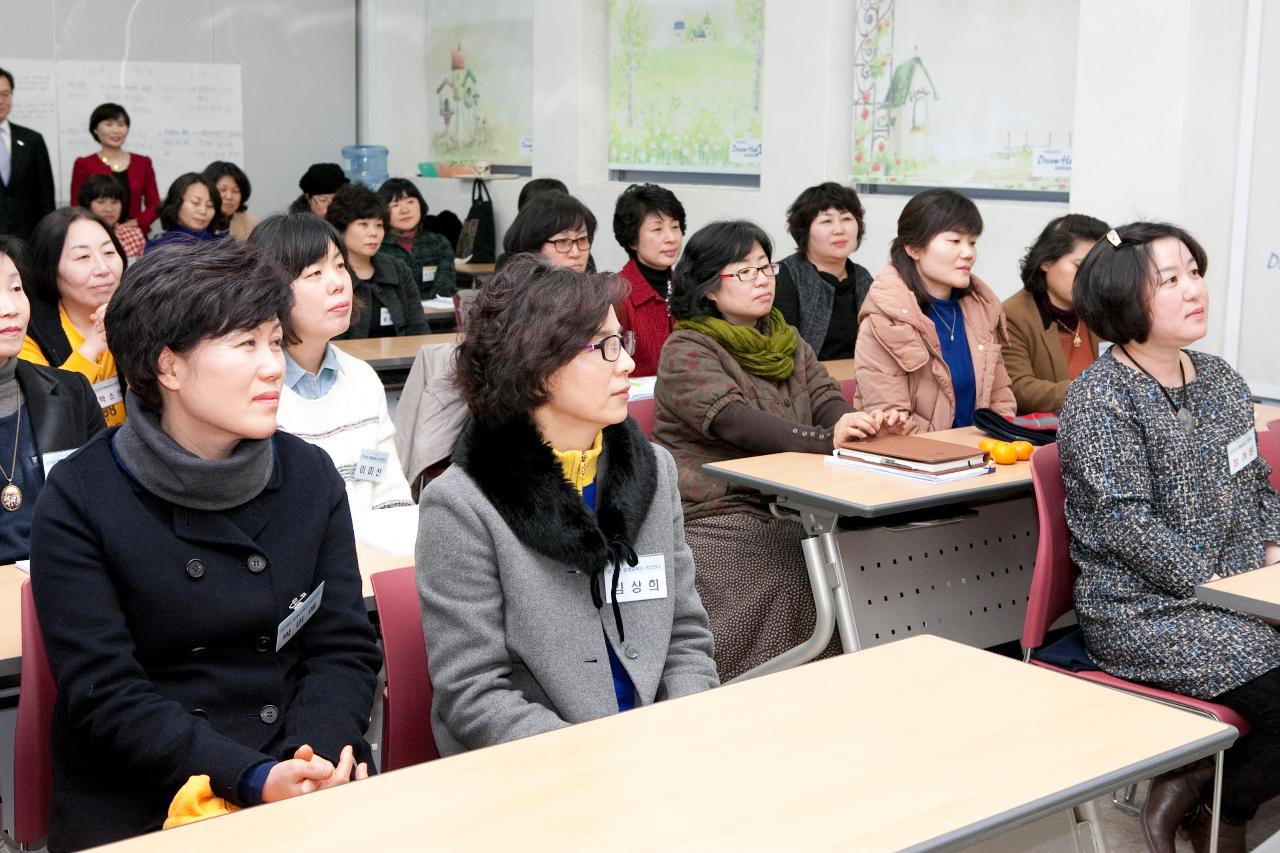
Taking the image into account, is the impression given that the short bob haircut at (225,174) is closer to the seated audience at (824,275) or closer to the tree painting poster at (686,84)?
the tree painting poster at (686,84)

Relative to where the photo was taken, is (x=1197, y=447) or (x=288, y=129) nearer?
(x=1197, y=447)

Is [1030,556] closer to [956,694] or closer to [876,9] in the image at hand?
[956,694]

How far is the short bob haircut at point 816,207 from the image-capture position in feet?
18.3

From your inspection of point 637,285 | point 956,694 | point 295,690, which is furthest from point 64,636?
point 637,285

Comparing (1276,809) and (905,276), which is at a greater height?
(905,276)

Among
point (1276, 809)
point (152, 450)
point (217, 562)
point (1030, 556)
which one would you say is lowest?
point (1276, 809)

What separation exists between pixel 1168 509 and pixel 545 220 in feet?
8.62

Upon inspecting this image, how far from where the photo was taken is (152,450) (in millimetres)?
1945

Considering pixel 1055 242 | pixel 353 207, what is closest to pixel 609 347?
pixel 1055 242

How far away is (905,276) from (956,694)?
2.45 meters

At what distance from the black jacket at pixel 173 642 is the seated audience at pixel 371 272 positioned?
3.77 meters

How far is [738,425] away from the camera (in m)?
3.56

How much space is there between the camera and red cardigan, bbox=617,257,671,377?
4957mm

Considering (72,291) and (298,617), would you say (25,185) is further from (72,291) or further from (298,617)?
(298,617)
